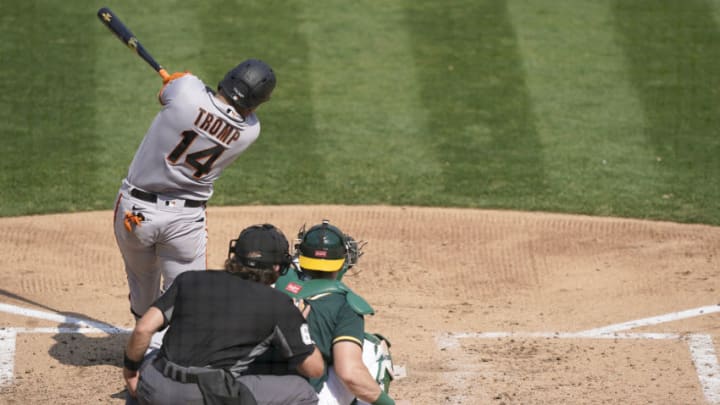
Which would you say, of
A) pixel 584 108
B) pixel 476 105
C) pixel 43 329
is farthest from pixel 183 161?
pixel 584 108

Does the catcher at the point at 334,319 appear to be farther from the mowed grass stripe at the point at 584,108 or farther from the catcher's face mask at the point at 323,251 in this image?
the mowed grass stripe at the point at 584,108

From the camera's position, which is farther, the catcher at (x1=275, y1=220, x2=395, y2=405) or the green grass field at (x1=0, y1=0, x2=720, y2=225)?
the green grass field at (x1=0, y1=0, x2=720, y2=225)

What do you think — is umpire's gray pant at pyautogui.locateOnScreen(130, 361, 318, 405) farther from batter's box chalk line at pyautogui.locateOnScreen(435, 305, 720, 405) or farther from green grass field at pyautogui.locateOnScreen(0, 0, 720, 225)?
green grass field at pyautogui.locateOnScreen(0, 0, 720, 225)

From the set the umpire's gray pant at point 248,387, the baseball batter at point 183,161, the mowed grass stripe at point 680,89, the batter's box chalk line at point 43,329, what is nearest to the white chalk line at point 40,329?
the batter's box chalk line at point 43,329

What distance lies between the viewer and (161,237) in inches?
243

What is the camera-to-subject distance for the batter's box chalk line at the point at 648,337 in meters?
6.64

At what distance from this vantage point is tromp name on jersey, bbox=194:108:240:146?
5953 millimetres

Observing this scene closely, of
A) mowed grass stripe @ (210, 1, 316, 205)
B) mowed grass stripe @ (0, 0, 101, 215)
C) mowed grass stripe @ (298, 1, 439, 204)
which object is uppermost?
mowed grass stripe @ (0, 0, 101, 215)

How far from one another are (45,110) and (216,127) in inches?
224

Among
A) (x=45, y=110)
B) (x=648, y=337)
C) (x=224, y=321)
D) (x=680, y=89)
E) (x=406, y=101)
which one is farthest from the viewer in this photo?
(x=680, y=89)

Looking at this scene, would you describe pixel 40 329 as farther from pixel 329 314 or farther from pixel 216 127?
pixel 329 314

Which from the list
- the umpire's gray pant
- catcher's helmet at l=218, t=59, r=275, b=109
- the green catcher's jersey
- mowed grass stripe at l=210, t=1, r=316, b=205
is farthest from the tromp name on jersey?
mowed grass stripe at l=210, t=1, r=316, b=205

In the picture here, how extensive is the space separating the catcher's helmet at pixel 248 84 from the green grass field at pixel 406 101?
3.75 m

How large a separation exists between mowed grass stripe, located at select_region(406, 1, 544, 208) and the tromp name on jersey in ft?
13.0
